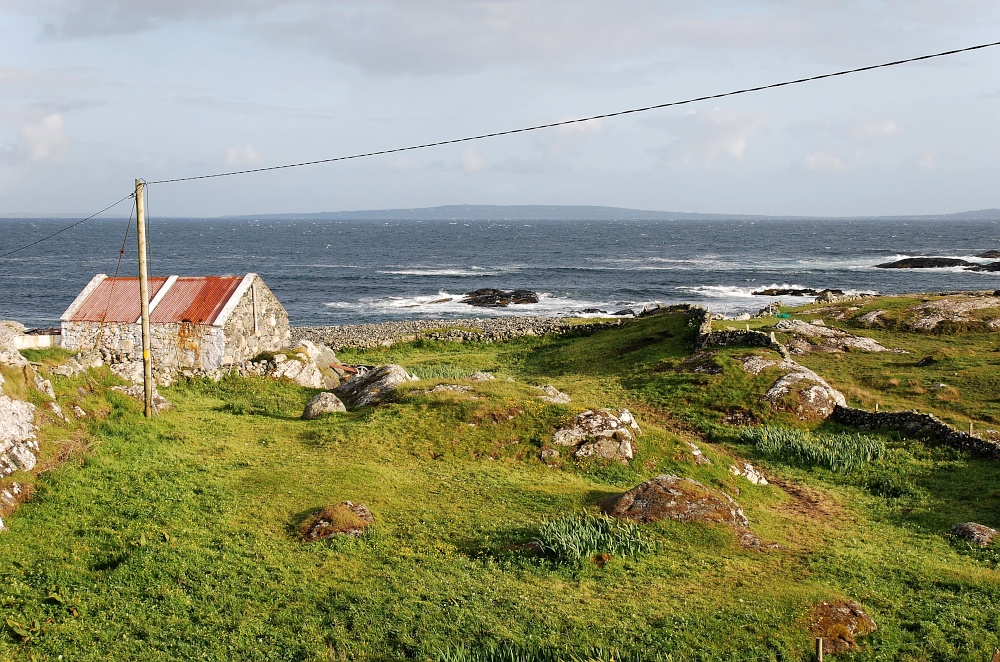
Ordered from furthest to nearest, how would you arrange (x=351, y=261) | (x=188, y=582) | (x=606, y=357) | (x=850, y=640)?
(x=351, y=261), (x=606, y=357), (x=188, y=582), (x=850, y=640)

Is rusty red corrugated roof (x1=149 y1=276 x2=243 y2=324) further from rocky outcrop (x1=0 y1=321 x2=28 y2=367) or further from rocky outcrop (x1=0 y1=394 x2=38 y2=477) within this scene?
rocky outcrop (x1=0 y1=394 x2=38 y2=477)

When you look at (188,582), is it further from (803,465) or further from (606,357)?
(606,357)

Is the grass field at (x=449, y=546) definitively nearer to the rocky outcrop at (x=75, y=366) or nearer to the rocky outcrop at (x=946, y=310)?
the rocky outcrop at (x=75, y=366)

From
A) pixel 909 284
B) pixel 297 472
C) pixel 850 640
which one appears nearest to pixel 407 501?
pixel 297 472

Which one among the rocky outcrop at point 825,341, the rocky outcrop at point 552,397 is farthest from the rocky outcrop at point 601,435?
the rocky outcrop at point 825,341

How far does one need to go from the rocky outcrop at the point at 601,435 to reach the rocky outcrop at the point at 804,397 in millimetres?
8081

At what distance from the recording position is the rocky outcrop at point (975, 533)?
1734 cm

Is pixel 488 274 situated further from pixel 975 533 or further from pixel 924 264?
pixel 975 533

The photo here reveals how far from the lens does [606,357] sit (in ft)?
136

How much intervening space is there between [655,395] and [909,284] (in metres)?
87.8

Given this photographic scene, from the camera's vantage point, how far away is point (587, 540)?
15.8m

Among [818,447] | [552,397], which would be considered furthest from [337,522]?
[818,447]

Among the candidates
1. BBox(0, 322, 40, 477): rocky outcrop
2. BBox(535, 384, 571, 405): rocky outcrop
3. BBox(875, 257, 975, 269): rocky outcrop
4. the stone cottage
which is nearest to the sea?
BBox(875, 257, 975, 269): rocky outcrop

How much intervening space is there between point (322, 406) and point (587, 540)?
46.8 feet
